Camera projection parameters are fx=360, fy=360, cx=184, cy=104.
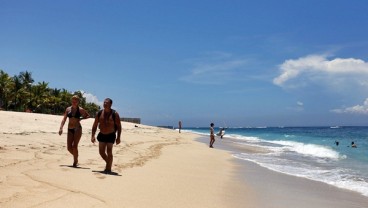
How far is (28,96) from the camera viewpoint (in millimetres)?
60781

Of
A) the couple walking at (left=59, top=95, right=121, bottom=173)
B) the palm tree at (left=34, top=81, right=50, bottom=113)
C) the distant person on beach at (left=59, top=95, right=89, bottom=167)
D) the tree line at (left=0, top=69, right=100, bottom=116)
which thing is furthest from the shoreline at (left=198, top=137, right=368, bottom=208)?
the palm tree at (left=34, top=81, right=50, bottom=113)

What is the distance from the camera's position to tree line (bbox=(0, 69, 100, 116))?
184 feet

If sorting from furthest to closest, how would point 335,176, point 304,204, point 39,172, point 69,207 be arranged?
point 335,176 < point 304,204 < point 39,172 < point 69,207

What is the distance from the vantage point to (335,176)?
12.2 m

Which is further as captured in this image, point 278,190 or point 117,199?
point 278,190

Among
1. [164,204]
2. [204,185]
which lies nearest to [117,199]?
[164,204]

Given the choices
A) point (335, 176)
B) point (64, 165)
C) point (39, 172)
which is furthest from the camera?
point (335, 176)

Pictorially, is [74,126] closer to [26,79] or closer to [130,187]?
[130,187]

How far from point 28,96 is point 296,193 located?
5979cm

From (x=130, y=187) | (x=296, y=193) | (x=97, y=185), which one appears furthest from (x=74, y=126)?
(x=296, y=193)

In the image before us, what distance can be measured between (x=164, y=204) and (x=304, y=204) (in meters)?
3.19

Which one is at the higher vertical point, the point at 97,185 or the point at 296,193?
the point at 97,185

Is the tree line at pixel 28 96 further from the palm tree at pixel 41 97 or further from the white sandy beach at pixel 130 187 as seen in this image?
the white sandy beach at pixel 130 187

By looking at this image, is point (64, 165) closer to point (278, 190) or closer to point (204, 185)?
point (204, 185)
